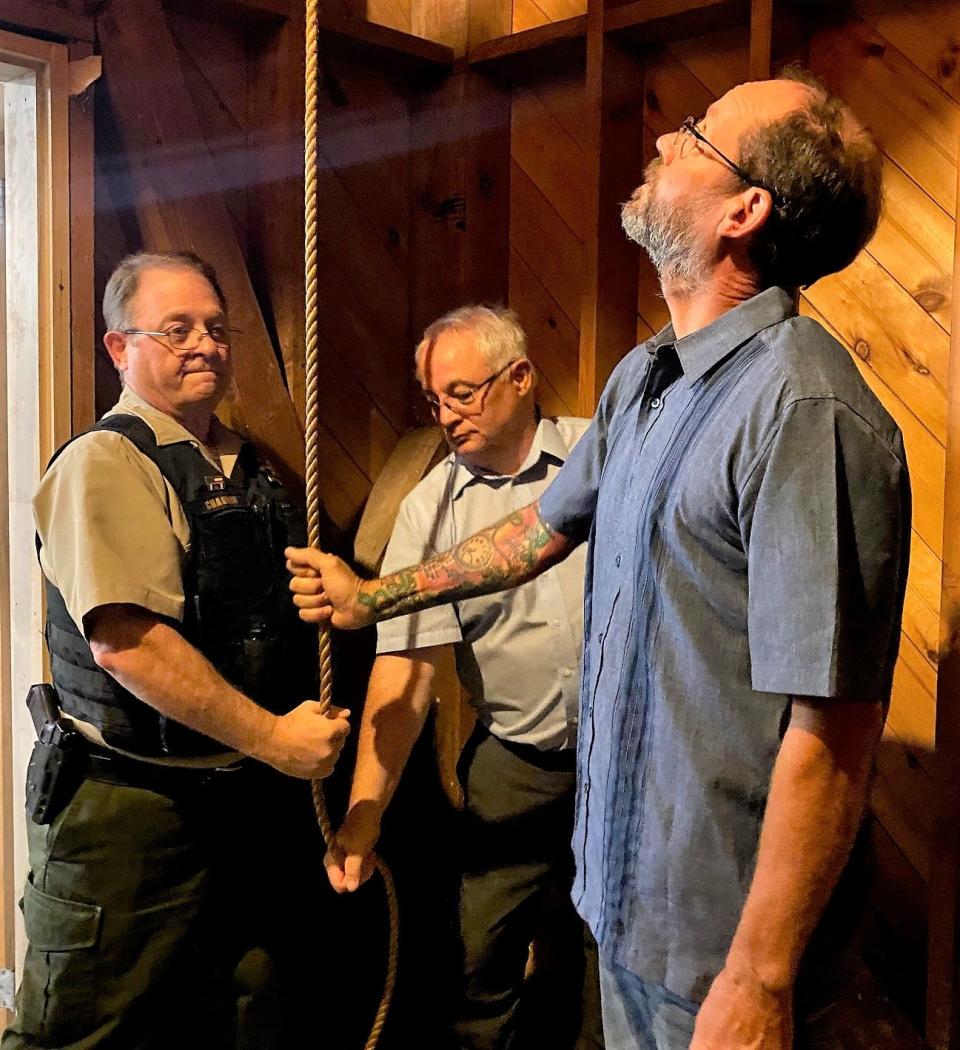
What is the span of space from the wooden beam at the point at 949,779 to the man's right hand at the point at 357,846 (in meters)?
0.93

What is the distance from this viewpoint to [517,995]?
6.44ft

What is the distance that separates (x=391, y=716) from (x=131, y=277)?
85 cm

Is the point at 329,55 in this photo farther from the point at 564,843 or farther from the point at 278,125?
the point at 564,843

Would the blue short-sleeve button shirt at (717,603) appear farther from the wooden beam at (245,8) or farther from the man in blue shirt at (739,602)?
the wooden beam at (245,8)

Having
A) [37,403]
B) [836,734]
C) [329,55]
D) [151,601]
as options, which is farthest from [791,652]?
[329,55]

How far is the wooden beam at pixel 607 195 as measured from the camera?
81.3 inches

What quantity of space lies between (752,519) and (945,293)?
3.43 ft

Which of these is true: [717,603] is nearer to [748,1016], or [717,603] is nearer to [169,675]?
[748,1016]

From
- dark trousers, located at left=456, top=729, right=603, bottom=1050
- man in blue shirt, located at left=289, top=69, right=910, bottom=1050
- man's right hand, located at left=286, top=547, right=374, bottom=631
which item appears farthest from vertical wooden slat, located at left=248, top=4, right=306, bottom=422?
man in blue shirt, located at left=289, top=69, right=910, bottom=1050

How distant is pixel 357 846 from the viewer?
177 centimetres

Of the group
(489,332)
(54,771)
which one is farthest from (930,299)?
(54,771)

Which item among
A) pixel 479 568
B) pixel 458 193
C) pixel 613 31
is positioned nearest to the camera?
pixel 479 568

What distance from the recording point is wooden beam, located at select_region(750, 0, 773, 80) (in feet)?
5.95

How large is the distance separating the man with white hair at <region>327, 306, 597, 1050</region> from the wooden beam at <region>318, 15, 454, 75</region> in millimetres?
652
